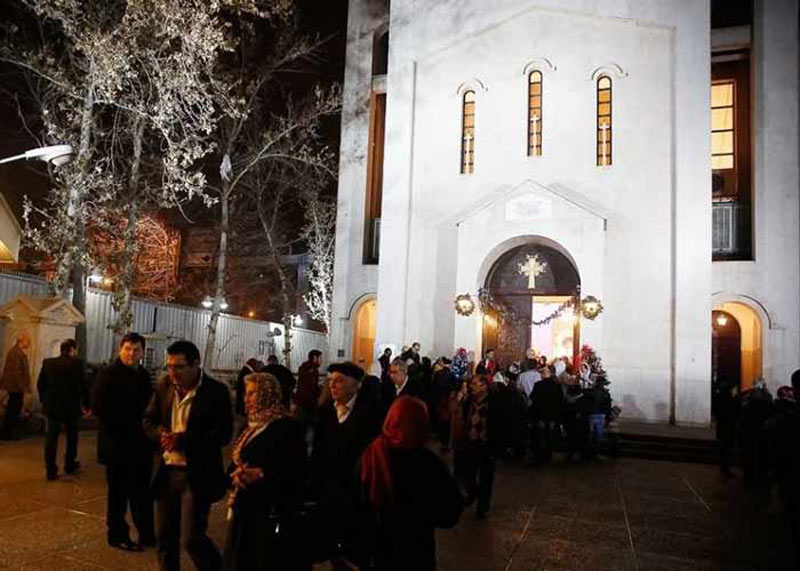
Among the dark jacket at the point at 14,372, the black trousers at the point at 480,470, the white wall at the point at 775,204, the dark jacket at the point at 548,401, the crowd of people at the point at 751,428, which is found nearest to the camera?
the black trousers at the point at 480,470

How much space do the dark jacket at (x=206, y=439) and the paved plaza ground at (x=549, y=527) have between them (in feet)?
4.73

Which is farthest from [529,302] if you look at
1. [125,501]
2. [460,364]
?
[125,501]

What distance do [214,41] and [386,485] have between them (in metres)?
14.7

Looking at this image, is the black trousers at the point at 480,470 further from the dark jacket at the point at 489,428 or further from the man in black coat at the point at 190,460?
the man in black coat at the point at 190,460

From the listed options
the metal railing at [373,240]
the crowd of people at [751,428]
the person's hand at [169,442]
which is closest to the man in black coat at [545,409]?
the crowd of people at [751,428]

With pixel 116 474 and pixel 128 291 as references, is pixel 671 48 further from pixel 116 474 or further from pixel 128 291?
pixel 116 474

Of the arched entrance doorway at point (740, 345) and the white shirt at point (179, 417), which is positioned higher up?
the arched entrance doorway at point (740, 345)

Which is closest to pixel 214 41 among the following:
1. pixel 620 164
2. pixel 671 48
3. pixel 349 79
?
pixel 349 79

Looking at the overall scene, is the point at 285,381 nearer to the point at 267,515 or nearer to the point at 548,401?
the point at 267,515

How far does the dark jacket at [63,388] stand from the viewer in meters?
8.59

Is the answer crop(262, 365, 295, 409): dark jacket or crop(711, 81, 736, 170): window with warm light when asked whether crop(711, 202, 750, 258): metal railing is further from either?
crop(262, 365, 295, 409): dark jacket

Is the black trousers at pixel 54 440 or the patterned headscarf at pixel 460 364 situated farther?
the patterned headscarf at pixel 460 364

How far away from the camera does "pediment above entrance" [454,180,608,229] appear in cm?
1800

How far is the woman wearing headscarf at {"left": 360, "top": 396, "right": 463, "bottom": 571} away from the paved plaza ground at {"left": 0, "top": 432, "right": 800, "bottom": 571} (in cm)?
272
